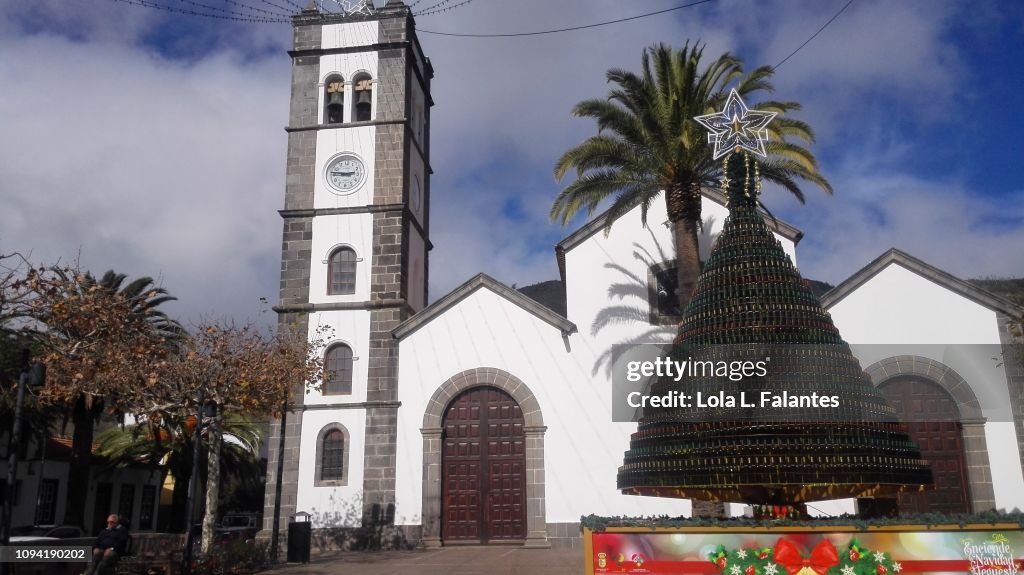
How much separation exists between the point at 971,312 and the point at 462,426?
43.9 feet

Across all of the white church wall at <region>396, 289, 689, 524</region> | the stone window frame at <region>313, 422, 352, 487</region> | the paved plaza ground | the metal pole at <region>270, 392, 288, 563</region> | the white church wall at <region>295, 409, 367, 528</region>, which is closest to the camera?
the paved plaza ground

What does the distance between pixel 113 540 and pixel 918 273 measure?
62.7 ft

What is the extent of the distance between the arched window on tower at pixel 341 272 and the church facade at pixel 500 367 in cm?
5

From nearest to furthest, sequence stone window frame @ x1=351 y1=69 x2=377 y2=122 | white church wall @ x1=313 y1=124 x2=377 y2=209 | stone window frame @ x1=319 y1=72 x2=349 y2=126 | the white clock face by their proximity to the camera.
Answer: white church wall @ x1=313 y1=124 x2=377 y2=209 → the white clock face → stone window frame @ x1=351 y1=69 x2=377 y2=122 → stone window frame @ x1=319 y1=72 x2=349 y2=126

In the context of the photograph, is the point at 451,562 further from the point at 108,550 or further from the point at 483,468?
the point at 108,550

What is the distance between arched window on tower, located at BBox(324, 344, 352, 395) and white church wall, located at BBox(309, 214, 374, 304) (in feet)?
4.87

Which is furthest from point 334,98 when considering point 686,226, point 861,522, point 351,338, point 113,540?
point 861,522

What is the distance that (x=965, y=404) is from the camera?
20031mm

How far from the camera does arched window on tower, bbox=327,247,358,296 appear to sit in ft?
78.8

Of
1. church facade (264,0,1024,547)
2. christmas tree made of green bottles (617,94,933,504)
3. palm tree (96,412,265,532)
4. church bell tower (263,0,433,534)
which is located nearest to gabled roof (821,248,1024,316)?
church facade (264,0,1024,547)

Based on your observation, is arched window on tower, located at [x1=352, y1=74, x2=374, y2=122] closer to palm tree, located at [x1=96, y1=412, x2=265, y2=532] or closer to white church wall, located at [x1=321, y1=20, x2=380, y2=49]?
white church wall, located at [x1=321, y1=20, x2=380, y2=49]

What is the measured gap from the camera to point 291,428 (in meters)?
22.5

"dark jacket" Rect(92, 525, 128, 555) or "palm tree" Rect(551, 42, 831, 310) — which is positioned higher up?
"palm tree" Rect(551, 42, 831, 310)

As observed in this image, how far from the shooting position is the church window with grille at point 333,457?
72.8ft
